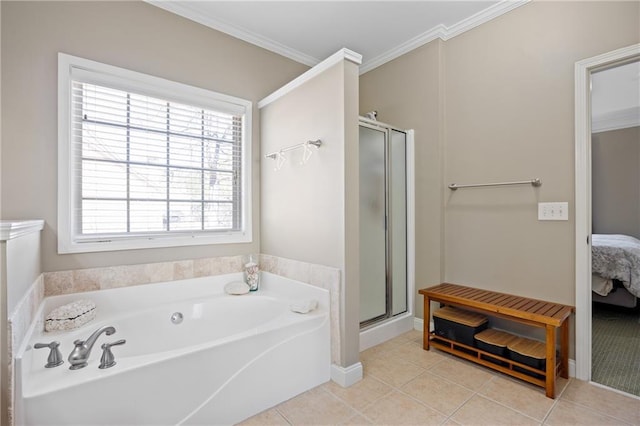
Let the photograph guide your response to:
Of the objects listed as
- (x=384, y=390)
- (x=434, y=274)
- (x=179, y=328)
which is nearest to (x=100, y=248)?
(x=179, y=328)

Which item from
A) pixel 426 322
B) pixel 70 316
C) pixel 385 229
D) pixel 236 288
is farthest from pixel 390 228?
pixel 70 316

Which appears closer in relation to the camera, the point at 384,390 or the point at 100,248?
the point at 384,390

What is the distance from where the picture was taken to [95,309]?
199 cm

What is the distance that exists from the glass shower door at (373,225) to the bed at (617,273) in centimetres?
242

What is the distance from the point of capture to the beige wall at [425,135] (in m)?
2.80

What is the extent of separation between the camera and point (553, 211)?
2.17m

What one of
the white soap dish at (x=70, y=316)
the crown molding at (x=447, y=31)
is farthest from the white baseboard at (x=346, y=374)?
the crown molding at (x=447, y=31)

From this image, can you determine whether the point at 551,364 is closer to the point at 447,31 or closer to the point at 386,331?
the point at 386,331

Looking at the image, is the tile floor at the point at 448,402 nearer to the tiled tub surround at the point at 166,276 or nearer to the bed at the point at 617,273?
the tiled tub surround at the point at 166,276

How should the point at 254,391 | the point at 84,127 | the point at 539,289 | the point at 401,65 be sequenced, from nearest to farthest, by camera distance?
1. the point at 254,391
2. the point at 84,127
3. the point at 539,289
4. the point at 401,65

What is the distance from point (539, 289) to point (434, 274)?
2.58 ft

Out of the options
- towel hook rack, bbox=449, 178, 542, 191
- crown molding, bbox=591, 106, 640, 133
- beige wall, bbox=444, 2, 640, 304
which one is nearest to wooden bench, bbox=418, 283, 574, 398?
beige wall, bbox=444, 2, 640, 304

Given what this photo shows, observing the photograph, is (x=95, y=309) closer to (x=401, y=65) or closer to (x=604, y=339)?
(x=401, y=65)

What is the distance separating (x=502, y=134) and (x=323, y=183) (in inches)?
59.5
